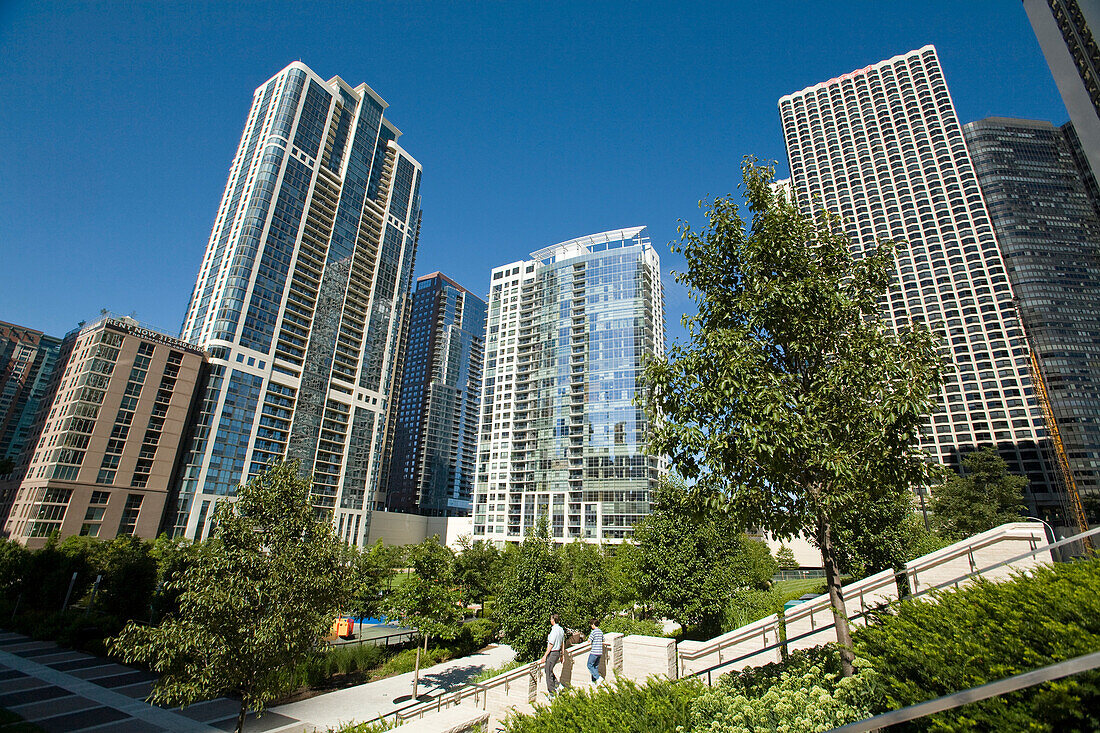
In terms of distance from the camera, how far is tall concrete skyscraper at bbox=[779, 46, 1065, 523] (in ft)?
319

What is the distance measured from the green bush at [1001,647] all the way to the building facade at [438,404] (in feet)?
478

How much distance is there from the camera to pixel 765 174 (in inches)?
397

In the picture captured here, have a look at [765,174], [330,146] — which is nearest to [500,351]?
[330,146]

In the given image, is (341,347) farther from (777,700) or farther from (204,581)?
(777,700)

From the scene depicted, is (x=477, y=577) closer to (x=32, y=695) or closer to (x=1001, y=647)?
(x=32, y=695)

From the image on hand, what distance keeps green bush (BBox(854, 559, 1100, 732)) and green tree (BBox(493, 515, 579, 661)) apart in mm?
14823

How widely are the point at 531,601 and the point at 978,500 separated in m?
75.1

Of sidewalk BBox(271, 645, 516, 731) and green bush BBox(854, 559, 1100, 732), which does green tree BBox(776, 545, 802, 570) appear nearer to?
sidewalk BBox(271, 645, 516, 731)

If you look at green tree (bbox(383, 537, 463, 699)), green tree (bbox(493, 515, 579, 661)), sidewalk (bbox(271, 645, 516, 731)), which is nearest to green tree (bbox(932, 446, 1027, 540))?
green tree (bbox(493, 515, 579, 661))

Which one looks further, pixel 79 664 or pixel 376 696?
pixel 79 664

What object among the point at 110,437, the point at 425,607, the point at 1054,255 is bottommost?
the point at 425,607

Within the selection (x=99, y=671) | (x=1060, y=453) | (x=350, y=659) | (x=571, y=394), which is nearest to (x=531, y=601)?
(x=350, y=659)

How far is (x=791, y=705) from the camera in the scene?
20.3 ft

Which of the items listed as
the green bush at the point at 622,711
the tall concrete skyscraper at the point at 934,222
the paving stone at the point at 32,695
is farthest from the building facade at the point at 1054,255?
the paving stone at the point at 32,695
